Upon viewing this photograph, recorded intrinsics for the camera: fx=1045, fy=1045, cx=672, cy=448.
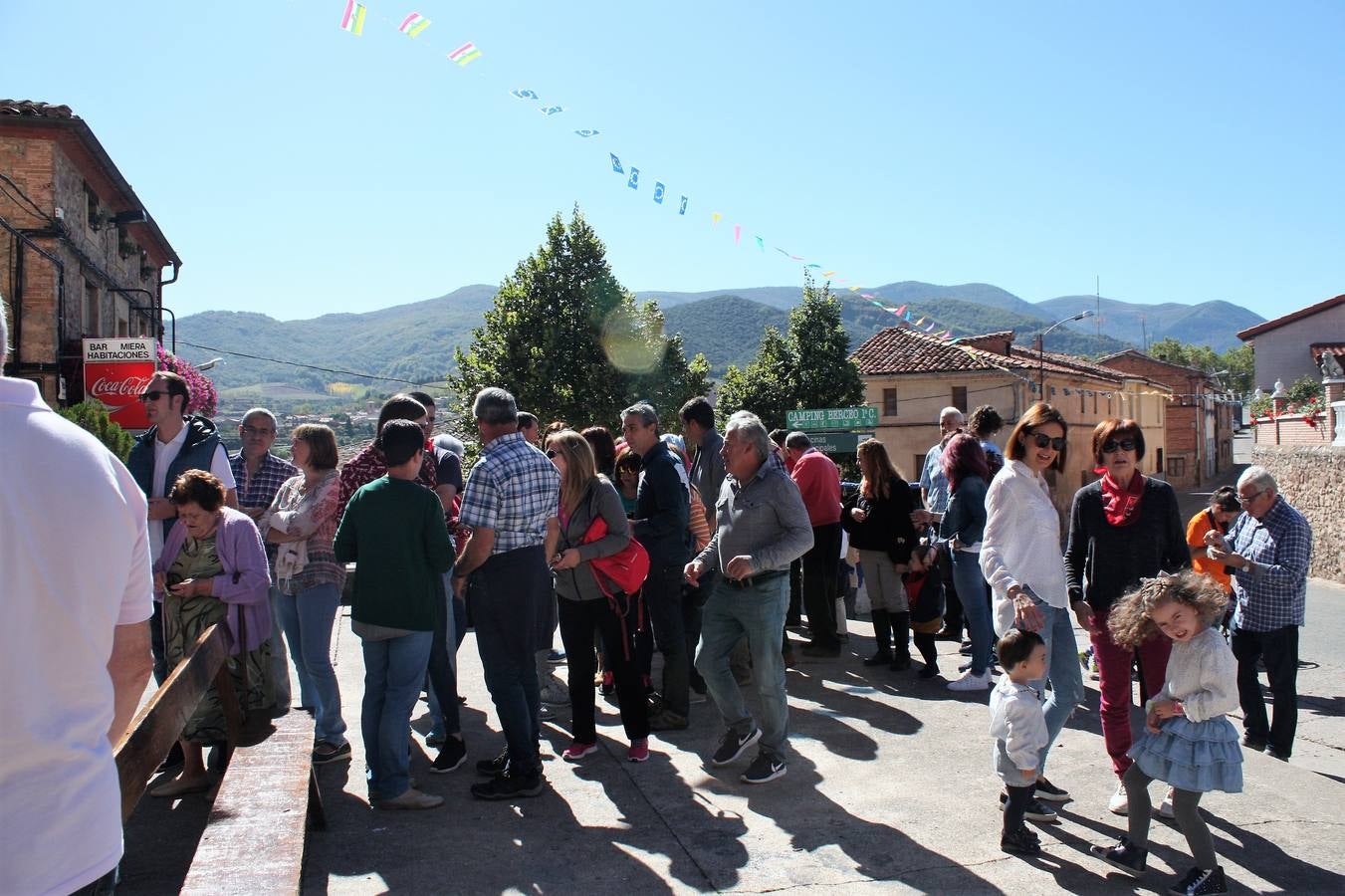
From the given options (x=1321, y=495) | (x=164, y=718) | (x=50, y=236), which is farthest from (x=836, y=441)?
(x=50, y=236)

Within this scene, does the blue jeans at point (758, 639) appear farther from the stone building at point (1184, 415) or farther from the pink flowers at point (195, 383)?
the stone building at point (1184, 415)

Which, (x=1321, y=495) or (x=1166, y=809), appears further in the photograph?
(x=1321, y=495)

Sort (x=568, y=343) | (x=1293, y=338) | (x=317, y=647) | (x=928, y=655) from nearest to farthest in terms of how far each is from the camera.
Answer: (x=317, y=647) → (x=928, y=655) → (x=568, y=343) → (x=1293, y=338)

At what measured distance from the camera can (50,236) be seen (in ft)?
71.9

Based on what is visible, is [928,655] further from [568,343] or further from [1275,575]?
[568,343]

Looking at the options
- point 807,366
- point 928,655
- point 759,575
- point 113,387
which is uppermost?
point 807,366

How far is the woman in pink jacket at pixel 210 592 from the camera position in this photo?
510cm

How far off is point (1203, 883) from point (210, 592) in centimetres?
451

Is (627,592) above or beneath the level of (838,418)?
beneath

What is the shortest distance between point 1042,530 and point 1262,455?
77.6 feet

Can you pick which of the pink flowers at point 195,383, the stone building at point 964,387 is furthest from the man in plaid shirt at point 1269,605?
the stone building at point 964,387

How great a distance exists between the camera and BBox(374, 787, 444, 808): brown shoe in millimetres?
4891

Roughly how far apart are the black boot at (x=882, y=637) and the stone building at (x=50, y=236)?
62.7 ft

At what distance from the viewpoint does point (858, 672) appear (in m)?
7.80
